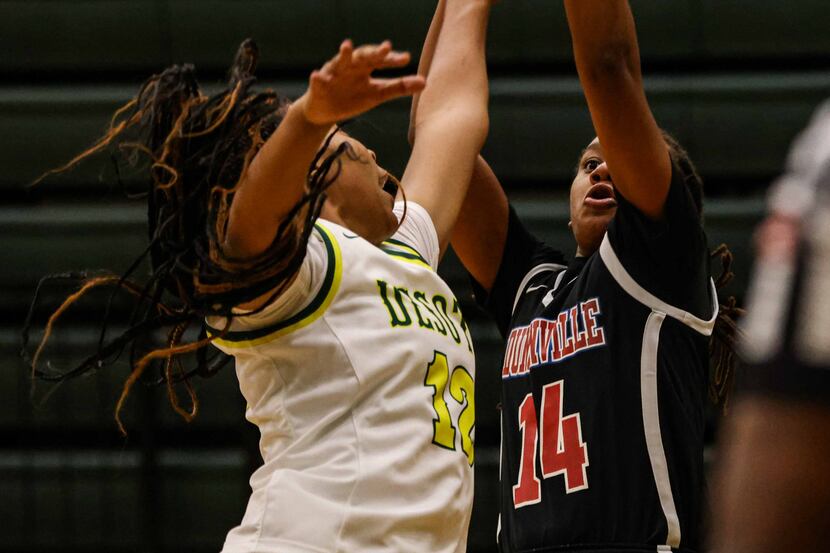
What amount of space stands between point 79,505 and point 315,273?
279cm

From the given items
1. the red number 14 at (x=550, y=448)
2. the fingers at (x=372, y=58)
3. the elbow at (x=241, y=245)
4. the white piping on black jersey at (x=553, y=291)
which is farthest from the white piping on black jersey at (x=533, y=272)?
the fingers at (x=372, y=58)

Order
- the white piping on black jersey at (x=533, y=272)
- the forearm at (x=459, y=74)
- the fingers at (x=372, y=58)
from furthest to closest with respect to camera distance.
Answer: the white piping on black jersey at (x=533, y=272)
the forearm at (x=459, y=74)
the fingers at (x=372, y=58)

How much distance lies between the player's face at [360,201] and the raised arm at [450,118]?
253 mm

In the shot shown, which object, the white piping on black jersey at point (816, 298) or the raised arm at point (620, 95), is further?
the raised arm at point (620, 95)

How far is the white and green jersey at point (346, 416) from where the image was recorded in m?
1.82

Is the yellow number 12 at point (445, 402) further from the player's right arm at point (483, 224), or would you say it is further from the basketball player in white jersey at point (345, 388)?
the player's right arm at point (483, 224)

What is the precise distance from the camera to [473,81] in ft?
8.08

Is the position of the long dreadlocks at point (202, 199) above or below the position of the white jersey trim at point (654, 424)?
above

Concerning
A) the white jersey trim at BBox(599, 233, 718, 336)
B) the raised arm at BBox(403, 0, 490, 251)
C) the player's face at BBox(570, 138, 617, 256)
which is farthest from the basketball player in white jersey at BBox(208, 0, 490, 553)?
the player's face at BBox(570, 138, 617, 256)

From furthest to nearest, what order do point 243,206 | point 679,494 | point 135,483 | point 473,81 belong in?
point 135,483, point 473,81, point 679,494, point 243,206

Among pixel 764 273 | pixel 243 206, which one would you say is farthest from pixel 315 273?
pixel 764 273

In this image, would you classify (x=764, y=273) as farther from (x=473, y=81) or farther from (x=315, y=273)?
(x=473, y=81)

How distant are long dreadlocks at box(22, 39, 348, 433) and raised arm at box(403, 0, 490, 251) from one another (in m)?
0.40

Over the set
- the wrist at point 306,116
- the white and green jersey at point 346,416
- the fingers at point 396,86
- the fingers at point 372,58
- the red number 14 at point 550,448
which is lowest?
the red number 14 at point 550,448
